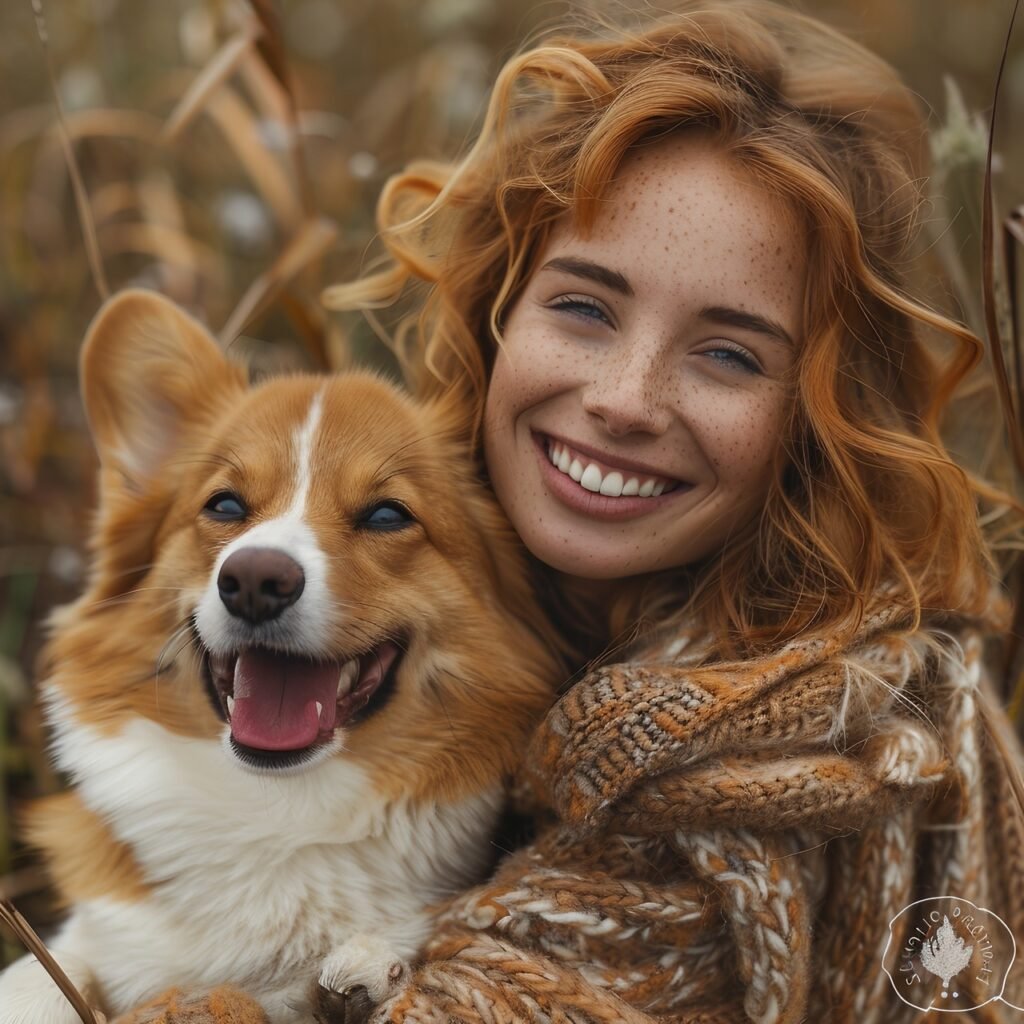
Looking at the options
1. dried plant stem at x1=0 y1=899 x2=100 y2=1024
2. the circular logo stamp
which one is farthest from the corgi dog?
the circular logo stamp

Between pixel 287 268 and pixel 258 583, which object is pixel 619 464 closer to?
pixel 258 583

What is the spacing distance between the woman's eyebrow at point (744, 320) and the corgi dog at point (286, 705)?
1.73 feet

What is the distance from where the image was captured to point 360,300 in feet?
7.71

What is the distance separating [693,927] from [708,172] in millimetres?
1196

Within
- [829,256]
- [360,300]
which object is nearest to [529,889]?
[829,256]

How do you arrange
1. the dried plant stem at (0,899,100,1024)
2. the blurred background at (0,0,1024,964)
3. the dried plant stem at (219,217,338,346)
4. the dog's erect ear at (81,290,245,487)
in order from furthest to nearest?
1. the blurred background at (0,0,1024,964)
2. the dried plant stem at (219,217,338,346)
3. the dog's erect ear at (81,290,245,487)
4. the dried plant stem at (0,899,100,1024)

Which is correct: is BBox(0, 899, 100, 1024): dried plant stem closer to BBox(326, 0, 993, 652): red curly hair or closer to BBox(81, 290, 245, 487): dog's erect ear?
BBox(81, 290, 245, 487): dog's erect ear

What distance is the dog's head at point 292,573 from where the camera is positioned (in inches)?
67.0

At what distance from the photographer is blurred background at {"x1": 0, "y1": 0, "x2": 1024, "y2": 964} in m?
2.81

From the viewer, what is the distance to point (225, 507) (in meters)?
1.84

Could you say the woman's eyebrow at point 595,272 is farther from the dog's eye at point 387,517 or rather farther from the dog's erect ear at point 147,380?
the dog's erect ear at point 147,380

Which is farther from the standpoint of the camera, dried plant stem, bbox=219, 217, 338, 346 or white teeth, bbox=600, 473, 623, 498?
dried plant stem, bbox=219, 217, 338, 346

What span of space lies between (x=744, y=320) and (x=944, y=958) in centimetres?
111

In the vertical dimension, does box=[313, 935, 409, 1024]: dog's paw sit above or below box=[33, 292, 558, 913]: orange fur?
below
